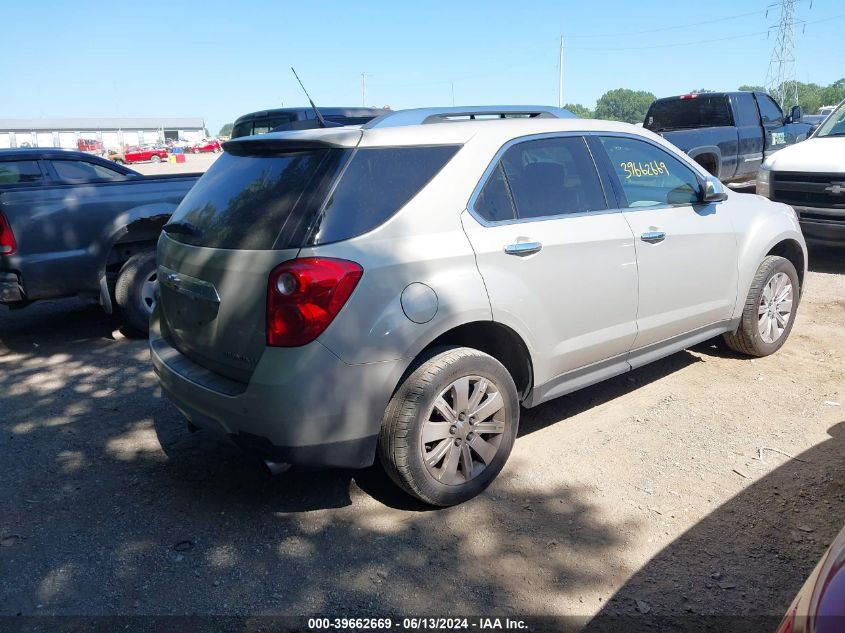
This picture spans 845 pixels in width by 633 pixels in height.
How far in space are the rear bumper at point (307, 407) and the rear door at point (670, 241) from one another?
6.20 feet

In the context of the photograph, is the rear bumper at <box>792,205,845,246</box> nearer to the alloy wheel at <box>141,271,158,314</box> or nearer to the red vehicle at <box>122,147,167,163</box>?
the alloy wheel at <box>141,271,158,314</box>

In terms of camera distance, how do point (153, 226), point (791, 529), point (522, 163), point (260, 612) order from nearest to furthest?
point (260, 612), point (791, 529), point (522, 163), point (153, 226)

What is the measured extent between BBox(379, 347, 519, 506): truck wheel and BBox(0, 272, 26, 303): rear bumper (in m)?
3.91

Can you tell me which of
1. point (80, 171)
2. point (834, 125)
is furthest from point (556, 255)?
point (834, 125)

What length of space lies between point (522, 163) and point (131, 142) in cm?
10618

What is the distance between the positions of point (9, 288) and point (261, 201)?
3423 mm

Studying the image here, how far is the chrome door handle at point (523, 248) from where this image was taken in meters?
3.40

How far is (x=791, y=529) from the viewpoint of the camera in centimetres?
313

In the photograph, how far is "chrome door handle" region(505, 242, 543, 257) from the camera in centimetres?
340

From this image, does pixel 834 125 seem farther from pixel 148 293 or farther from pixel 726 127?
pixel 148 293

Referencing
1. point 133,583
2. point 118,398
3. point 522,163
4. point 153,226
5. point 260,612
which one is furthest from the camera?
point 153,226

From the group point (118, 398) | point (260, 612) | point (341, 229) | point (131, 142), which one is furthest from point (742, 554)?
point (131, 142)

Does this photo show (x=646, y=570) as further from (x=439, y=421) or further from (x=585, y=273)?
(x=585, y=273)

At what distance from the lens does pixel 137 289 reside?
20.1ft
